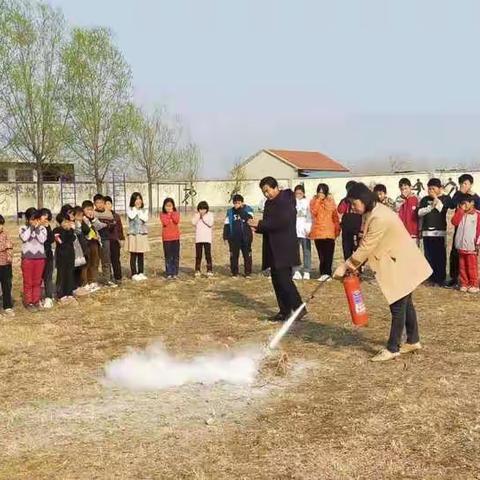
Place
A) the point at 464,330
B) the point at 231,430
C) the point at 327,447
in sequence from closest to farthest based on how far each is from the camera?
1. the point at 327,447
2. the point at 231,430
3. the point at 464,330

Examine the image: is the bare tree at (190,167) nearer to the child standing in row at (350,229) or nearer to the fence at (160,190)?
the fence at (160,190)

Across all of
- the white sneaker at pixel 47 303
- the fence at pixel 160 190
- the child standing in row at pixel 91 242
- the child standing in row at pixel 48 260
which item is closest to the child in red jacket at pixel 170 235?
the child standing in row at pixel 91 242

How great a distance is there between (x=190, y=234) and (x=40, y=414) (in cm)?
1753

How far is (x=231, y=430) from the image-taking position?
420cm

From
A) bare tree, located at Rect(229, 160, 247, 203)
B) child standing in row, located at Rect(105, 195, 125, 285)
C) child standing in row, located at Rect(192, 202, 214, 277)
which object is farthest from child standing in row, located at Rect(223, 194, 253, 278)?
bare tree, located at Rect(229, 160, 247, 203)

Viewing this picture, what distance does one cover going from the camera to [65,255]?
9.27 m

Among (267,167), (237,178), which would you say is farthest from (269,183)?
(267,167)

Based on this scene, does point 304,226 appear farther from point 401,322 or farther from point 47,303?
point 401,322

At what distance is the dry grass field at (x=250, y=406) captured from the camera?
367 cm

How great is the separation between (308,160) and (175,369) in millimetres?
64469

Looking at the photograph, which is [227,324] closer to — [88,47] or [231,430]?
[231,430]

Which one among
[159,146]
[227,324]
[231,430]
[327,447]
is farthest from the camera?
[159,146]

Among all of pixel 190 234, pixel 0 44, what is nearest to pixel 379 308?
pixel 190 234

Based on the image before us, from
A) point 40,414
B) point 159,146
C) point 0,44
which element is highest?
point 0,44
